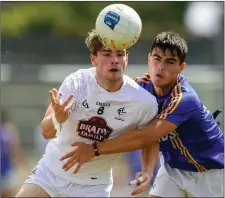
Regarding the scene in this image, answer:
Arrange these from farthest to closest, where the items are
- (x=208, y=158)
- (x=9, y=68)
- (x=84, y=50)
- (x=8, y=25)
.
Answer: (x=8, y=25), (x=84, y=50), (x=9, y=68), (x=208, y=158)

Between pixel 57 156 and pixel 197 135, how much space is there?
164 cm

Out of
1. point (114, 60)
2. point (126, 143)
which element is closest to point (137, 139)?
point (126, 143)

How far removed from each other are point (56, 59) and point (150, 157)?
54.6 feet

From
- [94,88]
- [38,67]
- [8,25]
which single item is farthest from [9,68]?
[94,88]

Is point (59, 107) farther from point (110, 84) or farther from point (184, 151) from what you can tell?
point (184, 151)

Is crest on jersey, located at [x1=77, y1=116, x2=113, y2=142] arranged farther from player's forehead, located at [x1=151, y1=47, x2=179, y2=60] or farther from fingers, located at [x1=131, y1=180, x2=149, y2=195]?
player's forehead, located at [x1=151, y1=47, x2=179, y2=60]

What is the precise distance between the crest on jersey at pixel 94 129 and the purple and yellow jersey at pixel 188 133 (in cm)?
61

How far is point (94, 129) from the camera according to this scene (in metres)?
7.90

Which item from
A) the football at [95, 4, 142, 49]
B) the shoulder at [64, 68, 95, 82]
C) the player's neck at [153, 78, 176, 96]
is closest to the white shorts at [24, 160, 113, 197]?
the shoulder at [64, 68, 95, 82]

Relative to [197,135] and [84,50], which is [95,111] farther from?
[84,50]

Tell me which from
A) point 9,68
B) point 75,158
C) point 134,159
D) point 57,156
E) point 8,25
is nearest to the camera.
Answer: point 75,158

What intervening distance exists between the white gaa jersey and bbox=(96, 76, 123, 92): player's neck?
0.13 feet

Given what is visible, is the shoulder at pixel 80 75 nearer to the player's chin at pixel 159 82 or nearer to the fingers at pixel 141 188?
the player's chin at pixel 159 82

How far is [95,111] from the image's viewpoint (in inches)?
312
